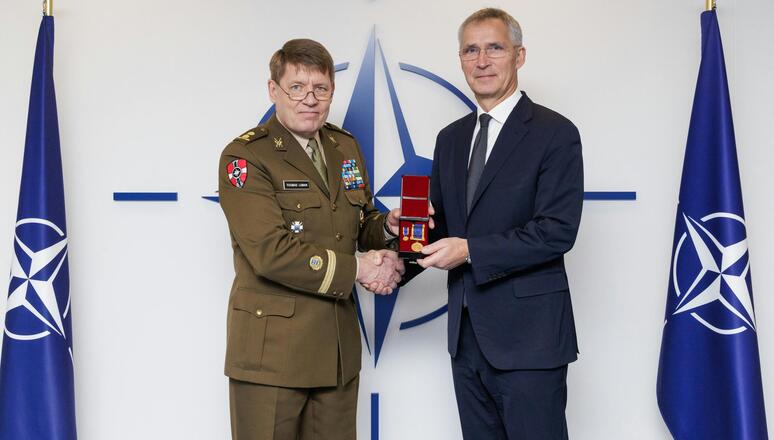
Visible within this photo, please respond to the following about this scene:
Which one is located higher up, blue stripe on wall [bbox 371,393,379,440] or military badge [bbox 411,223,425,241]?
military badge [bbox 411,223,425,241]

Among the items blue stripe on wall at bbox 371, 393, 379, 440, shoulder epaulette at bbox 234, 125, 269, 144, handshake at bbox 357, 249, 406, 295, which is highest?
shoulder epaulette at bbox 234, 125, 269, 144

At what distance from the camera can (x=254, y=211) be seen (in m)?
1.93

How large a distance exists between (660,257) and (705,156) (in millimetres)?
→ 466

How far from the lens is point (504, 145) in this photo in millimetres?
1935

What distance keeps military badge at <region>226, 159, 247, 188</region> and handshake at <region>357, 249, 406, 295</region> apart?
42cm

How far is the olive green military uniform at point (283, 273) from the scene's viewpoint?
6.28ft

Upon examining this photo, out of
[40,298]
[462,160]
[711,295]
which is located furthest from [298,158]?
[711,295]

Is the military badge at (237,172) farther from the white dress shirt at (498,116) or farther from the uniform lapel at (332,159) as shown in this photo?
the white dress shirt at (498,116)

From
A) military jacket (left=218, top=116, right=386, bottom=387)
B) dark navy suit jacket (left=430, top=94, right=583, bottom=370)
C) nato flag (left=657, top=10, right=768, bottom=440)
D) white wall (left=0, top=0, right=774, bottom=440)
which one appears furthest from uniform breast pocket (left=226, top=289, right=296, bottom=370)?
nato flag (left=657, top=10, right=768, bottom=440)

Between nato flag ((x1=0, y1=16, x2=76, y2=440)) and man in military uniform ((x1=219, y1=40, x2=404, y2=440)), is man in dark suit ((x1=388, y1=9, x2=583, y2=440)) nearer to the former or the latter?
man in military uniform ((x1=219, y1=40, x2=404, y2=440))

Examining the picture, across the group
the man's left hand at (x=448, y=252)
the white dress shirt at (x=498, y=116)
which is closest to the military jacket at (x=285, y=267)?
the man's left hand at (x=448, y=252)

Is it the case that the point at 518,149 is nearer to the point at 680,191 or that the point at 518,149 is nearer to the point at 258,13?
the point at 680,191

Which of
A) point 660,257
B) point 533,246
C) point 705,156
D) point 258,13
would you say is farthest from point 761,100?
point 258,13

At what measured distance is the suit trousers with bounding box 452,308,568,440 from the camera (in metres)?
1.86
